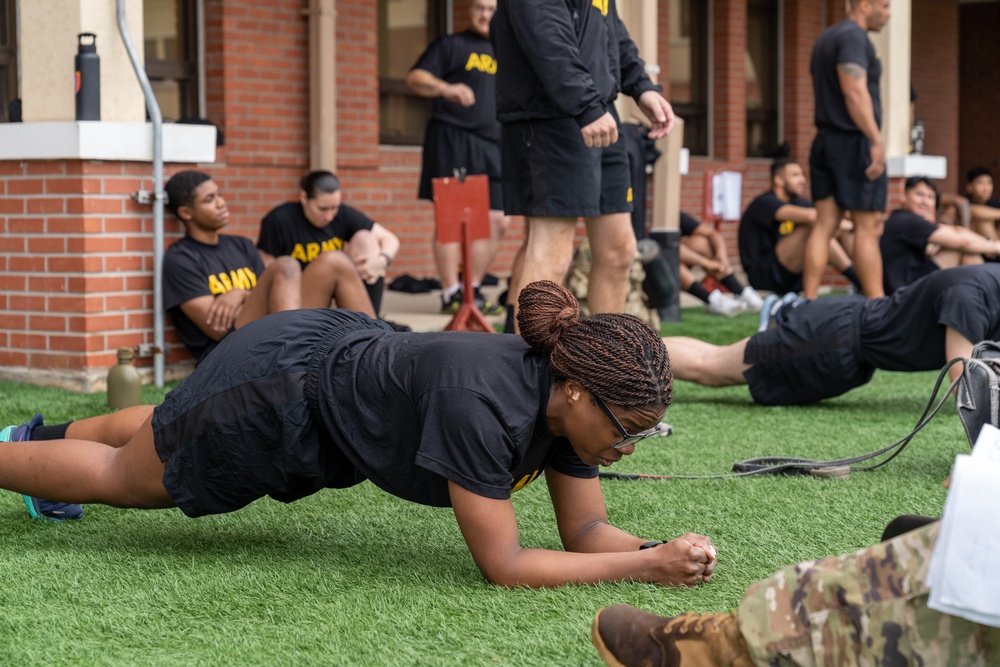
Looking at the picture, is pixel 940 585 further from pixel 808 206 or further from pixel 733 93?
pixel 733 93

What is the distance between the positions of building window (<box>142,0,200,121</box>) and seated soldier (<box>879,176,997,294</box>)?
466 cm

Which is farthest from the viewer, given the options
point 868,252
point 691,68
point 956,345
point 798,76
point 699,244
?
point 798,76

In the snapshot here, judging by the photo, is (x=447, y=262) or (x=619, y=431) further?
(x=447, y=262)

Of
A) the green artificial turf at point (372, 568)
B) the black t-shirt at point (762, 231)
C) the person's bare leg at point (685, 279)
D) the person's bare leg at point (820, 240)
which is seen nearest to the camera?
the green artificial turf at point (372, 568)

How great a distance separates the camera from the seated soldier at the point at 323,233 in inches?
246

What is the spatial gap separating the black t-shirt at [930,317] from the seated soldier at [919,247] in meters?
3.50

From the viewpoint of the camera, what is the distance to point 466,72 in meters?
8.07

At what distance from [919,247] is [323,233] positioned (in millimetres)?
3899

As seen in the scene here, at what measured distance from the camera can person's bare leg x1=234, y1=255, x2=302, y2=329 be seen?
203 inches

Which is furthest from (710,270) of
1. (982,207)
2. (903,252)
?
(982,207)

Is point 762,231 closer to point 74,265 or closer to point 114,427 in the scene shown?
point 74,265

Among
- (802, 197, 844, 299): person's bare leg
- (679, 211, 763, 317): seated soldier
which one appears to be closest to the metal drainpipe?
(802, 197, 844, 299): person's bare leg

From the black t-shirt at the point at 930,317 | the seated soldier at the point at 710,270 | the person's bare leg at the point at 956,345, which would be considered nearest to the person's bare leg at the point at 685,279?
the seated soldier at the point at 710,270

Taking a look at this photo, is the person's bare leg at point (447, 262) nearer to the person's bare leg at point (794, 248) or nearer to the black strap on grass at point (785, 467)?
the person's bare leg at point (794, 248)
